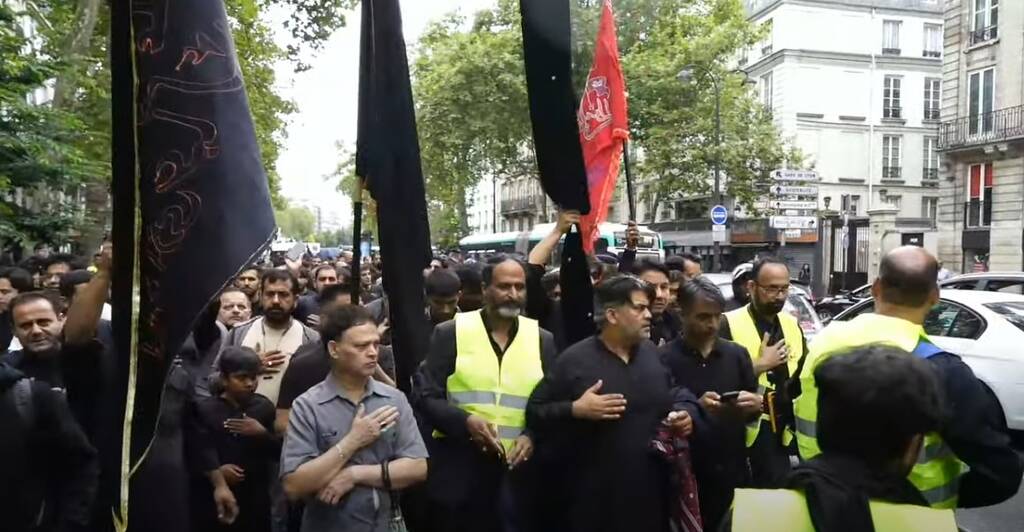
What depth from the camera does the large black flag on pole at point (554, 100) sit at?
13.2 feet

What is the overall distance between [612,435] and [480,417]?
0.59 m

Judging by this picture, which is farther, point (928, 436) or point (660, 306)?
point (660, 306)

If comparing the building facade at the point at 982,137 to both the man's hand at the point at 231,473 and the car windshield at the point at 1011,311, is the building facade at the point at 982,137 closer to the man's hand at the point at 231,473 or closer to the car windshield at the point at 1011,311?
the car windshield at the point at 1011,311

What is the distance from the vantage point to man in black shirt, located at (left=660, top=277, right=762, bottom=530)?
13.5ft

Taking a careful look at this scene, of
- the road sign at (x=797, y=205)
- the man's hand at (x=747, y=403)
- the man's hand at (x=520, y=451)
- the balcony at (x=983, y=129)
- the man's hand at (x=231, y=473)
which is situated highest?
the balcony at (x=983, y=129)

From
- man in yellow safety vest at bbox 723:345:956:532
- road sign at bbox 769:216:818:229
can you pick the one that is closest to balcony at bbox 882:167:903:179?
road sign at bbox 769:216:818:229

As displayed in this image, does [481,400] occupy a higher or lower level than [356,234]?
lower

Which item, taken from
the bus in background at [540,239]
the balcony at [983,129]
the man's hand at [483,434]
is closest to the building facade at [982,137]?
the balcony at [983,129]

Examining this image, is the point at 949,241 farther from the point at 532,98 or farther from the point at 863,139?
the point at 532,98

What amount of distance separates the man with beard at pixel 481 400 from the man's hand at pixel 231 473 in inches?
38.0

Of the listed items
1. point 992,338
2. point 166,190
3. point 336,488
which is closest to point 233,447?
point 336,488

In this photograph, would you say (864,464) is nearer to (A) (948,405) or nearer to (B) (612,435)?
(A) (948,405)

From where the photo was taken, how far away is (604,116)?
17.8 feet

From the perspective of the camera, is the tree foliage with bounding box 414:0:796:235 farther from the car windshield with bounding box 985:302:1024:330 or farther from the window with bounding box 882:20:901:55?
the car windshield with bounding box 985:302:1024:330
